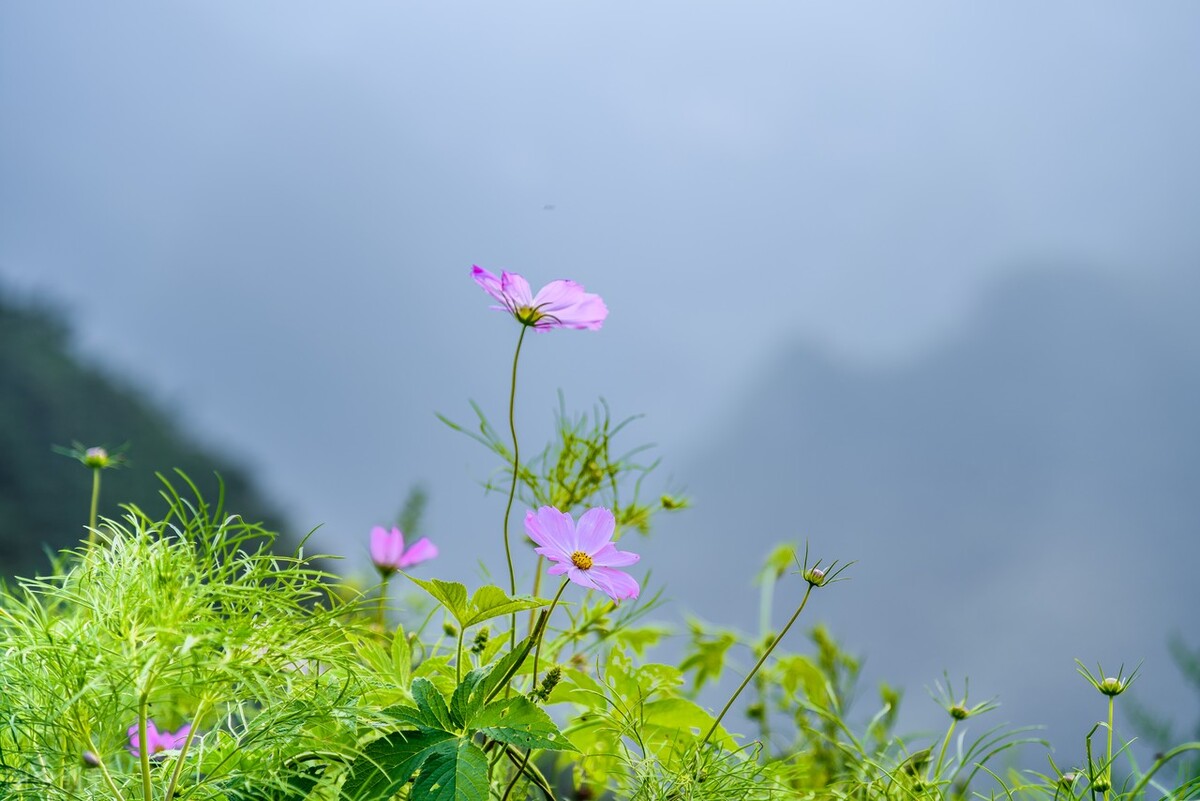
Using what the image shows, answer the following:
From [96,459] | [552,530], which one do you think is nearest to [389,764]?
[552,530]

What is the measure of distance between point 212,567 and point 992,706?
→ 418 mm

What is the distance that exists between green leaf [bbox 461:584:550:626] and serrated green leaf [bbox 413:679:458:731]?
0.13ft

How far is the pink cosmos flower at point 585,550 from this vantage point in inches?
18.1

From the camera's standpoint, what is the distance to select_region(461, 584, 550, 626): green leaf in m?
0.43

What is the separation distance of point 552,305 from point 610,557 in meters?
0.15

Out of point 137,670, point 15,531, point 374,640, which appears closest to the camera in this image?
point 137,670

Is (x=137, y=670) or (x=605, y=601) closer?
(x=137, y=670)

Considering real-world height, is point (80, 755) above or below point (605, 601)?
below

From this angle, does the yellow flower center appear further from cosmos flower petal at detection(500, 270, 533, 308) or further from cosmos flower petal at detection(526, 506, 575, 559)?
cosmos flower petal at detection(526, 506, 575, 559)

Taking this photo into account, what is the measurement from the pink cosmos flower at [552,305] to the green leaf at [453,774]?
0.24 metres

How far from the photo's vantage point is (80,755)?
49 cm

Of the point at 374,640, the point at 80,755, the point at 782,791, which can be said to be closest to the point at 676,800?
→ the point at 782,791

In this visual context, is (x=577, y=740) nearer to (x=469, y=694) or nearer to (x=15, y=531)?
(x=469, y=694)

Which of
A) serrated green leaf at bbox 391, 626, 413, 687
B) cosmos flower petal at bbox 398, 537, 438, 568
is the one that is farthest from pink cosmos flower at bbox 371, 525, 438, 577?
serrated green leaf at bbox 391, 626, 413, 687
